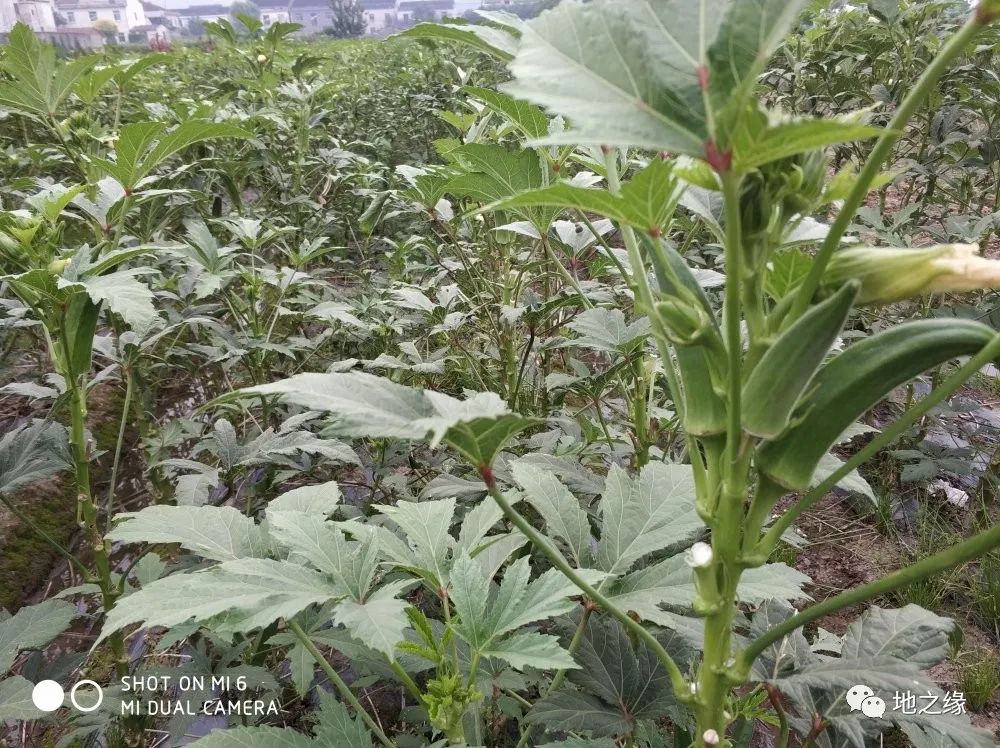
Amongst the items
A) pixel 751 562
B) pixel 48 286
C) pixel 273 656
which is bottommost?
pixel 273 656

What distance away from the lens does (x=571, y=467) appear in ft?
3.90

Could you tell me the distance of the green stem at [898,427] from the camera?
1.40 feet

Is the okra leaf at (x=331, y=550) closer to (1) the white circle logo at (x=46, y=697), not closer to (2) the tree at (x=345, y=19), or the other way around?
(1) the white circle logo at (x=46, y=697)

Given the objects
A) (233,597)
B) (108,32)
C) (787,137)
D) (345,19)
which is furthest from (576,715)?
(345,19)

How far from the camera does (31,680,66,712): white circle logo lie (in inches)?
34.7

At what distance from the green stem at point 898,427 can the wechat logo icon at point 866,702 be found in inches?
15.3

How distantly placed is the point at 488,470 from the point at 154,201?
177cm

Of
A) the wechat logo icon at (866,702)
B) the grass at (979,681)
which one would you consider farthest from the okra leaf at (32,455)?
the grass at (979,681)

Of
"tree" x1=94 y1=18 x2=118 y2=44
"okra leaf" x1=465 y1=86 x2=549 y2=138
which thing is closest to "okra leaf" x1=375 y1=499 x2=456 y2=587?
"okra leaf" x1=465 y1=86 x2=549 y2=138

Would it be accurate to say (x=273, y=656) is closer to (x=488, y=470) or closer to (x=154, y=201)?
(x=488, y=470)

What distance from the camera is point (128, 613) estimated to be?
0.63 m

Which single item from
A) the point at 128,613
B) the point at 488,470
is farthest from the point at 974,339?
the point at 128,613

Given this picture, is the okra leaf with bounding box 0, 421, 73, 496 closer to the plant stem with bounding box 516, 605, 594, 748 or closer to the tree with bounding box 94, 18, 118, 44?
the plant stem with bounding box 516, 605, 594, 748

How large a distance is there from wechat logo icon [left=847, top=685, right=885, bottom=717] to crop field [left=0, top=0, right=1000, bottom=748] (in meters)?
0.01
